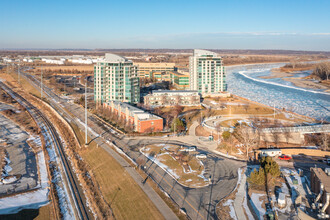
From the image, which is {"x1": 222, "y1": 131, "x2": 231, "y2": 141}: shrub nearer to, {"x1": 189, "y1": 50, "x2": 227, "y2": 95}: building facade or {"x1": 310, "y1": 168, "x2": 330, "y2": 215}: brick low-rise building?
{"x1": 310, "y1": 168, "x2": 330, "y2": 215}: brick low-rise building

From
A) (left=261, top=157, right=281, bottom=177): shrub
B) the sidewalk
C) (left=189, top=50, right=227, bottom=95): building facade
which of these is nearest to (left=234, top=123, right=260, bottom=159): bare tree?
(left=261, top=157, right=281, bottom=177): shrub

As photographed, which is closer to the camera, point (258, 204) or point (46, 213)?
point (258, 204)

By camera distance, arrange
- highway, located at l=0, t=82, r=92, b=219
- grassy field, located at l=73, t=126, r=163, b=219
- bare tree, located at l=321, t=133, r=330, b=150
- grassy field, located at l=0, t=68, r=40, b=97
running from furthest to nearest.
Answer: grassy field, located at l=0, t=68, r=40, b=97 → bare tree, located at l=321, t=133, r=330, b=150 → highway, located at l=0, t=82, r=92, b=219 → grassy field, located at l=73, t=126, r=163, b=219

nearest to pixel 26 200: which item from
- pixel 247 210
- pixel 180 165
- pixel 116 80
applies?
pixel 180 165

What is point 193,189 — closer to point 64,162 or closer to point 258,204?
point 258,204

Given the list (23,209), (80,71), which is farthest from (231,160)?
(80,71)
